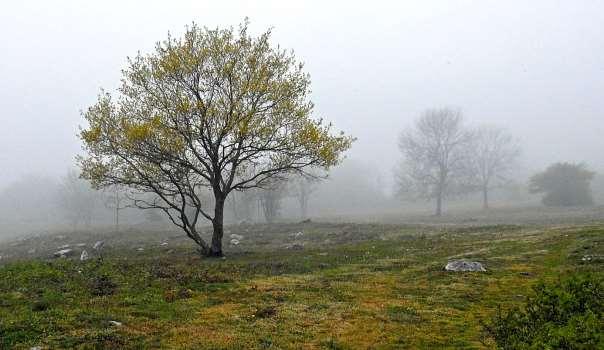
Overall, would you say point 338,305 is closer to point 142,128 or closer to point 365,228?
point 142,128

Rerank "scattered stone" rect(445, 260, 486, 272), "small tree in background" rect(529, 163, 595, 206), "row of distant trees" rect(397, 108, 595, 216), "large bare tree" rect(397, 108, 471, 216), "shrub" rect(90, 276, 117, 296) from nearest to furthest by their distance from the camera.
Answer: "shrub" rect(90, 276, 117, 296) < "scattered stone" rect(445, 260, 486, 272) < "small tree in background" rect(529, 163, 595, 206) < "row of distant trees" rect(397, 108, 595, 216) < "large bare tree" rect(397, 108, 471, 216)

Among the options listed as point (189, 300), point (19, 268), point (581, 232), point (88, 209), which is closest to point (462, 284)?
point (189, 300)

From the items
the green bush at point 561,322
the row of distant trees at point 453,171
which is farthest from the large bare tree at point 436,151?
the green bush at point 561,322

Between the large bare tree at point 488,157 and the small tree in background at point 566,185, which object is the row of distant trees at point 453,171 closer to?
the small tree in background at point 566,185

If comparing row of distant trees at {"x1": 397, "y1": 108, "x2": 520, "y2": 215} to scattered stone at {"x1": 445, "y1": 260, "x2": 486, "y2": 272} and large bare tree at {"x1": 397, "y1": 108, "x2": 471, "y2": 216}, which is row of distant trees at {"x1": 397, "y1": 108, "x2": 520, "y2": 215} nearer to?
large bare tree at {"x1": 397, "y1": 108, "x2": 471, "y2": 216}

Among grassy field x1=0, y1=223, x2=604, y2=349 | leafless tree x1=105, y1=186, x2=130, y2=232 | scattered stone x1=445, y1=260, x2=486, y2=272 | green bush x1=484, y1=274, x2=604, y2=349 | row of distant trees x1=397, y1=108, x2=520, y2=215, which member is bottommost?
grassy field x1=0, y1=223, x2=604, y2=349

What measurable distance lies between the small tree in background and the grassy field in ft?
186

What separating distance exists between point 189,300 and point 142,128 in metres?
11.9

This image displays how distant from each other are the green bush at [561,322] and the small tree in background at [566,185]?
78.8m

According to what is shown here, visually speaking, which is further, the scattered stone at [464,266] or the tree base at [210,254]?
the tree base at [210,254]

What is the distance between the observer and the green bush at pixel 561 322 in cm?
761

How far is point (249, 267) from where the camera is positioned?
2647 centimetres

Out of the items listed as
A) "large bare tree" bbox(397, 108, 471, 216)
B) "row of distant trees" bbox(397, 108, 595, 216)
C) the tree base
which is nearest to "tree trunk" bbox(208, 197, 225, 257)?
the tree base

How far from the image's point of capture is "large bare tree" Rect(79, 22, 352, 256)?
93.1 ft
